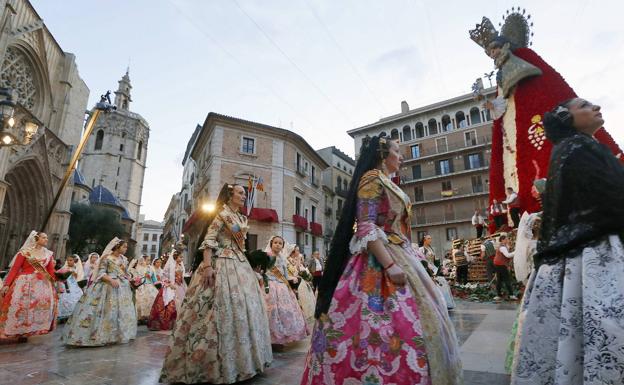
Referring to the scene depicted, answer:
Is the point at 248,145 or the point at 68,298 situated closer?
the point at 68,298

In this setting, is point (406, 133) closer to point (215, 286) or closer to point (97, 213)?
point (97, 213)

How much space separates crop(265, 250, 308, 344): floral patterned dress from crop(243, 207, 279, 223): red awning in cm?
1781

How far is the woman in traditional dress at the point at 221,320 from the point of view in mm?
2982

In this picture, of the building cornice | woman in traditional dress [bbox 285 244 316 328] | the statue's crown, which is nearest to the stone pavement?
woman in traditional dress [bbox 285 244 316 328]

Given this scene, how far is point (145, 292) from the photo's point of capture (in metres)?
9.49

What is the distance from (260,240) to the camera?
77.9ft

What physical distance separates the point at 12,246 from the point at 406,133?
122 feet

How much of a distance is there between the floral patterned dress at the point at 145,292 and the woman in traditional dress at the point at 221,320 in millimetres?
6763

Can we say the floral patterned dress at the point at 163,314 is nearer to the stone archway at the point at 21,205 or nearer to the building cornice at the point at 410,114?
the stone archway at the point at 21,205

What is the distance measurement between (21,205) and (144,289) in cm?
1627

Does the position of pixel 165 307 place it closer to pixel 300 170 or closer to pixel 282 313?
pixel 282 313

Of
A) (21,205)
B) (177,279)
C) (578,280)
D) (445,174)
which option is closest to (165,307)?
(177,279)

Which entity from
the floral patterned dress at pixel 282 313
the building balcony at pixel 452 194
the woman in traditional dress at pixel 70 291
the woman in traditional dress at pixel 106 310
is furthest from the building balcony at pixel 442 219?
the woman in traditional dress at pixel 106 310

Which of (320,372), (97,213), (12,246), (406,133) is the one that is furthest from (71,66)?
(406,133)
